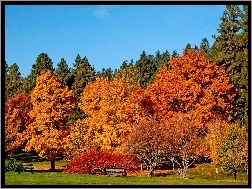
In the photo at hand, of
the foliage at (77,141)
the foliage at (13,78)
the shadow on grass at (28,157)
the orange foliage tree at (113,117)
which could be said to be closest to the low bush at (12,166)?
the foliage at (77,141)

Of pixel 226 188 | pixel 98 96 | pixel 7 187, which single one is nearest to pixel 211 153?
pixel 226 188

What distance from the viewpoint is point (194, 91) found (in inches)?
1029

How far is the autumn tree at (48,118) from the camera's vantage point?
83.9 ft

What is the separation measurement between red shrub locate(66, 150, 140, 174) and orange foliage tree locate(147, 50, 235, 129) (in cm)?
375

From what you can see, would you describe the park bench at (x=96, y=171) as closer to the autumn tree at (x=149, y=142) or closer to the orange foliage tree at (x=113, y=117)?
the autumn tree at (x=149, y=142)

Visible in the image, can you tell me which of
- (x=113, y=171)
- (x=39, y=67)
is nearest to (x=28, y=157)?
(x=39, y=67)

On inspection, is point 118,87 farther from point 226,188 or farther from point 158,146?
point 226,188

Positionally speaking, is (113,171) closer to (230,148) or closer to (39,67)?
(230,148)

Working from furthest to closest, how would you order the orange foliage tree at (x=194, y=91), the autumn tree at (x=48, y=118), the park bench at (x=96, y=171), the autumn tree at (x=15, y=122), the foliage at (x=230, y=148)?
the orange foliage tree at (x=194, y=91)
the autumn tree at (x=48, y=118)
the autumn tree at (x=15, y=122)
the park bench at (x=96, y=171)
the foliage at (x=230, y=148)

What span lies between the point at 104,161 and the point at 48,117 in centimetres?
455

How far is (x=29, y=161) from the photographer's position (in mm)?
28125

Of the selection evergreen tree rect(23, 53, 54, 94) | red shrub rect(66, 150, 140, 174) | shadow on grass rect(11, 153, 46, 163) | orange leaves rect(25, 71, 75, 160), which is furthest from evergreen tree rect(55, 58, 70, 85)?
red shrub rect(66, 150, 140, 174)

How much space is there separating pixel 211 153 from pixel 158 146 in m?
2.34

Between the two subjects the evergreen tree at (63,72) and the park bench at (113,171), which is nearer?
the park bench at (113,171)
